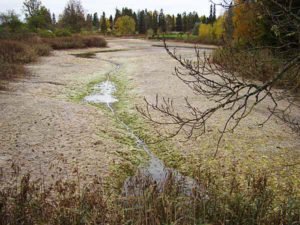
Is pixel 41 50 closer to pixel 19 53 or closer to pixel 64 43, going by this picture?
pixel 19 53

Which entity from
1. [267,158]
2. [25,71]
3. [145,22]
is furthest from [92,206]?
[145,22]

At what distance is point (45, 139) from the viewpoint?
281 inches

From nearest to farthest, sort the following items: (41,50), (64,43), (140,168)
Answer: (140,168) < (41,50) < (64,43)

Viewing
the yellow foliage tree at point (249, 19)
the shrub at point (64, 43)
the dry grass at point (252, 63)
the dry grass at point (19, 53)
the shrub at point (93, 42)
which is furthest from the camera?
the shrub at point (93, 42)

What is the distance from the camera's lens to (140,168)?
21.2 ft

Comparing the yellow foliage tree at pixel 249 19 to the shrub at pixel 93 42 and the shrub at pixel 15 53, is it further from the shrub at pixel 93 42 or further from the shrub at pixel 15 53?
the shrub at pixel 93 42

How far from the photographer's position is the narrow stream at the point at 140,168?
14.3 feet

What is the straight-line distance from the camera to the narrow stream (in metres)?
4.34

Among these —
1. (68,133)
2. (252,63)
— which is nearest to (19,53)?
(68,133)

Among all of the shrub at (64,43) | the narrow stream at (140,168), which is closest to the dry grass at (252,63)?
the narrow stream at (140,168)

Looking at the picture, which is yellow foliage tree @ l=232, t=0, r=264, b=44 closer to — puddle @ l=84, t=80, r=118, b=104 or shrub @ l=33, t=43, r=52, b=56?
puddle @ l=84, t=80, r=118, b=104

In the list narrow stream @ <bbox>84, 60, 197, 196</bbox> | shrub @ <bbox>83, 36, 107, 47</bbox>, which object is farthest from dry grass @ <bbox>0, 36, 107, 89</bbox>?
narrow stream @ <bbox>84, 60, 197, 196</bbox>

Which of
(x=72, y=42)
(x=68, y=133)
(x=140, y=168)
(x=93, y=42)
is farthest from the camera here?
(x=93, y=42)

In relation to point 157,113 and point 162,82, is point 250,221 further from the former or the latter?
point 162,82
